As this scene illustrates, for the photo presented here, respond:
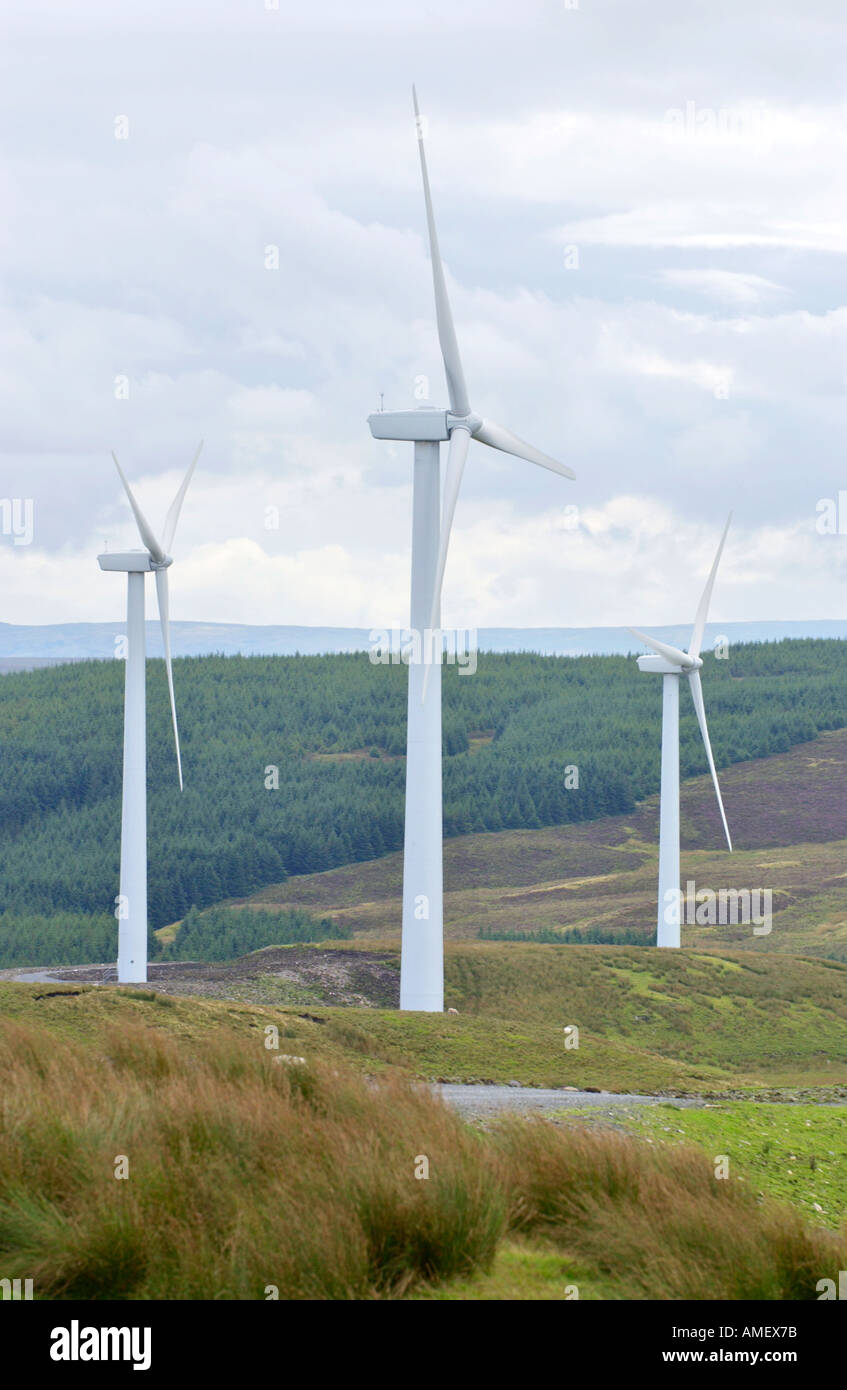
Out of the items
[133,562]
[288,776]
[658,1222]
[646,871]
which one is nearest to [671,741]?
[133,562]

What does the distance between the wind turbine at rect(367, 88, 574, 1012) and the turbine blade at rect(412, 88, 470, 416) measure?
2cm

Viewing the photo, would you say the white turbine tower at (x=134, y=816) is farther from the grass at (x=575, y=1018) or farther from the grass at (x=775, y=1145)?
the grass at (x=775, y=1145)

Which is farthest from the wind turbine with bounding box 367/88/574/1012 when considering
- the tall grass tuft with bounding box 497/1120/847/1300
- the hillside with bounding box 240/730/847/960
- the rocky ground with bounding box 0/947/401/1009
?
the hillside with bounding box 240/730/847/960

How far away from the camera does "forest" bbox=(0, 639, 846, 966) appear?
15600cm

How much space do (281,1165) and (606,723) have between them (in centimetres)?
17918

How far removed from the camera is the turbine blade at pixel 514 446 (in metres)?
35.6

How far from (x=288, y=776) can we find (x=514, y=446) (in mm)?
145172

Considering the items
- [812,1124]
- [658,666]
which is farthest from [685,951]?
[812,1124]

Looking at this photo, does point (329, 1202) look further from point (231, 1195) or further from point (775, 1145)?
point (775, 1145)

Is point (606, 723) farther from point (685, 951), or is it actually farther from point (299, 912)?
point (685, 951)

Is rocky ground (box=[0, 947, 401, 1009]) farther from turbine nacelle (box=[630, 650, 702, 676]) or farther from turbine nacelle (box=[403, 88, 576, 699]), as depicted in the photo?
turbine nacelle (box=[630, 650, 702, 676])

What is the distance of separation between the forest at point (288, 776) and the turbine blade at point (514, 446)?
353 ft

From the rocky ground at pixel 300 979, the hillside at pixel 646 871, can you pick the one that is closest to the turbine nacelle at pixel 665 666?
the rocky ground at pixel 300 979
